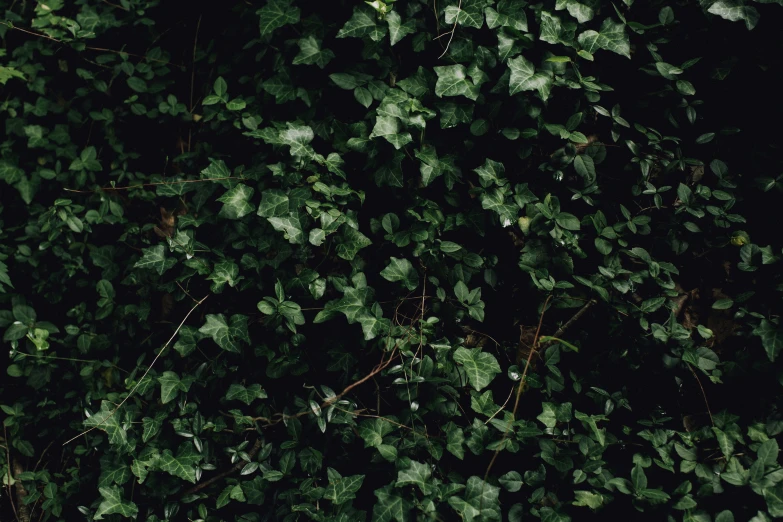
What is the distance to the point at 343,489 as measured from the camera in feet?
6.98

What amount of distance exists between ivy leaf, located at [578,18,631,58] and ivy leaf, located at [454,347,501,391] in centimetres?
136

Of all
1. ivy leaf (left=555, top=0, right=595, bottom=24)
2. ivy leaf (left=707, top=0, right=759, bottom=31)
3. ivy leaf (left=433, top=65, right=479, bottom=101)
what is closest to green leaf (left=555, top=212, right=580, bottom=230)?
ivy leaf (left=433, top=65, right=479, bottom=101)

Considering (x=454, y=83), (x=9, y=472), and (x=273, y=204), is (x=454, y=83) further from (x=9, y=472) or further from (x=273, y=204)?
(x=9, y=472)

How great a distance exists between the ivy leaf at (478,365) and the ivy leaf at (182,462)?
1265 millimetres

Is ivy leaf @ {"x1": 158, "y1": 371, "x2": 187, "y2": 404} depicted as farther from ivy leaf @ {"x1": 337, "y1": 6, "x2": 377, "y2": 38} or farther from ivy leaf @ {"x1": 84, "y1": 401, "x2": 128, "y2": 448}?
ivy leaf @ {"x1": 337, "y1": 6, "x2": 377, "y2": 38}

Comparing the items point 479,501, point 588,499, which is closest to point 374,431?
point 479,501

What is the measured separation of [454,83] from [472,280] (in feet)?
2.87

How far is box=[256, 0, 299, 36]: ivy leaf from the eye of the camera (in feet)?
8.00

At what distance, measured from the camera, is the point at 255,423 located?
2395 millimetres

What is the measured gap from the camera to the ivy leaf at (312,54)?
7.99ft

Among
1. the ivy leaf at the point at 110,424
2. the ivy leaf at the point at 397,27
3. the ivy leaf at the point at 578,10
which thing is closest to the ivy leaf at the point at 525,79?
the ivy leaf at the point at 578,10

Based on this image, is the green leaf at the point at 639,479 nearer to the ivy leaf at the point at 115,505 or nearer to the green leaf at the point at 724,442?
the green leaf at the point at 724,442

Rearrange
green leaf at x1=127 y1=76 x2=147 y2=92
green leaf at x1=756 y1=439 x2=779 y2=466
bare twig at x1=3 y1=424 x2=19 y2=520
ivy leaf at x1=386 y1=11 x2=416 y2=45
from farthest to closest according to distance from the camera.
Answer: green leaf at x1=127 y1=76 x2=147 y2=92 < bare twig at x1=3 y1=424 x2=19 y2=520 < ivy leaf at x1=386 y1=11 x2=416 y2=45 < green leaf at x1=756 y1=439 x2=779 y2=466

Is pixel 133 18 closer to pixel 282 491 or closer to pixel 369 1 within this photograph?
pixel 369 1
